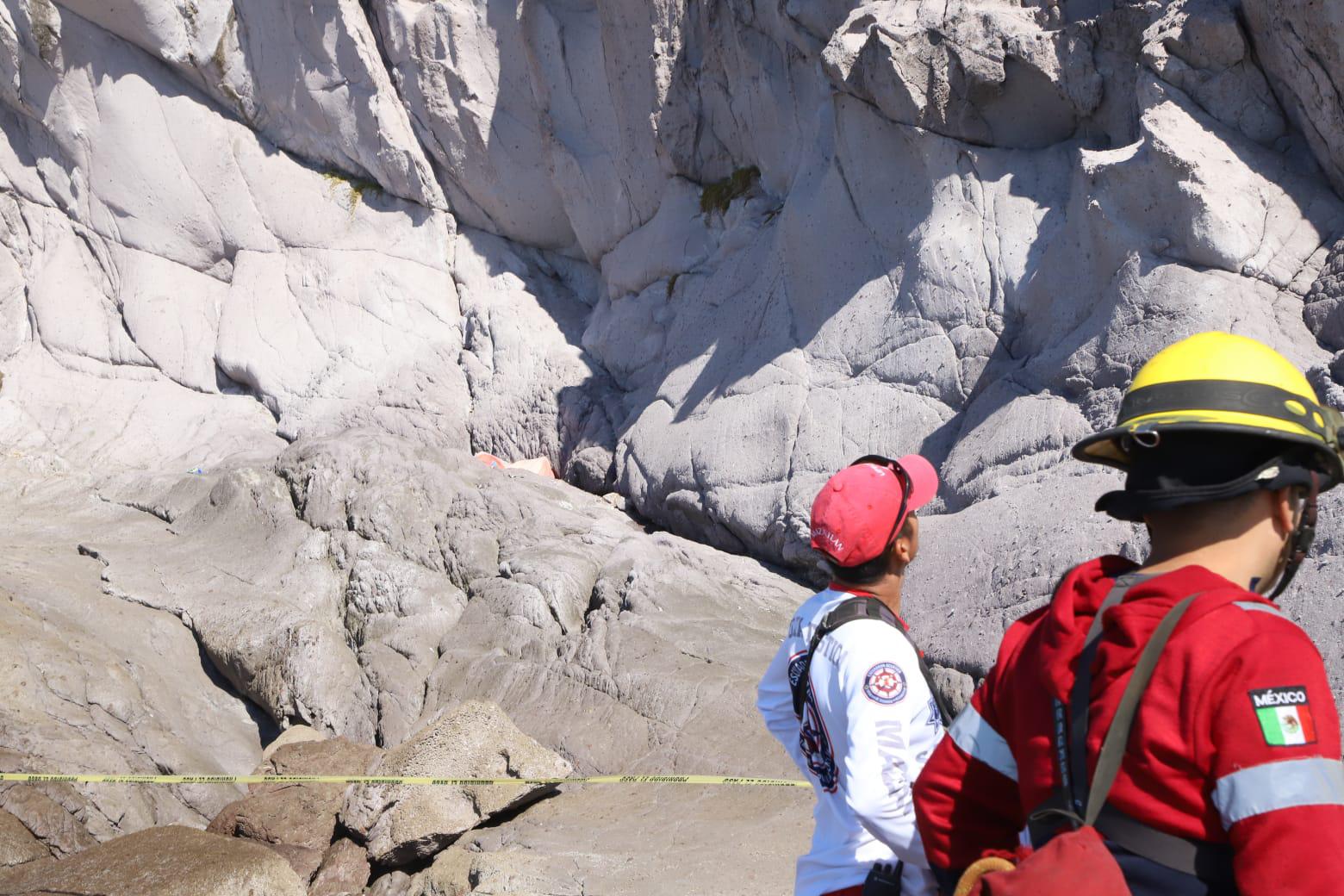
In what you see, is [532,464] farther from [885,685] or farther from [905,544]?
[885,685]

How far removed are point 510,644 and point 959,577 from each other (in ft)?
10.1

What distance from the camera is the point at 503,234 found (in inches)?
542

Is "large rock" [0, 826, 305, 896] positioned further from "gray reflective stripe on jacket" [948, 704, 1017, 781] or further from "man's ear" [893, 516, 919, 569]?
"gray reflective stripe on jacket" [948, 704, 1017, 781]

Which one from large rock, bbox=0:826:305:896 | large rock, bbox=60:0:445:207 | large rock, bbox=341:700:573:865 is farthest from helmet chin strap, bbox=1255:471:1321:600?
large rock, bbox=60:0:445:207

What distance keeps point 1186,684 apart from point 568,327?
12.2 m

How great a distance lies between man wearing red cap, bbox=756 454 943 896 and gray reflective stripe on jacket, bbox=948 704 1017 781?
0.40m

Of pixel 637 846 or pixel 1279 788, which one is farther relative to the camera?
pixel 637 846

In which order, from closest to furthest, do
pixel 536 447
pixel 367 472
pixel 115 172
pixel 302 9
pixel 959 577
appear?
pixel 959 577
pixel 367 472
pixel 536 447
pixel 302 9
pixel 115 172

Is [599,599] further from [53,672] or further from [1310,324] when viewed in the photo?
[1310,324]

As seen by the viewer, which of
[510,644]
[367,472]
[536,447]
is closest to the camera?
[510,644]

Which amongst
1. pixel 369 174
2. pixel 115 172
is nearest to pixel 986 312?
pixel 369 174

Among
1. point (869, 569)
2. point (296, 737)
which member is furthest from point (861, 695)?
point (296, 737)

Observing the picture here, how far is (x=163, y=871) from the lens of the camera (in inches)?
163

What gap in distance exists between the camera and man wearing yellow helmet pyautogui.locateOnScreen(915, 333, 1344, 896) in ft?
3.51
